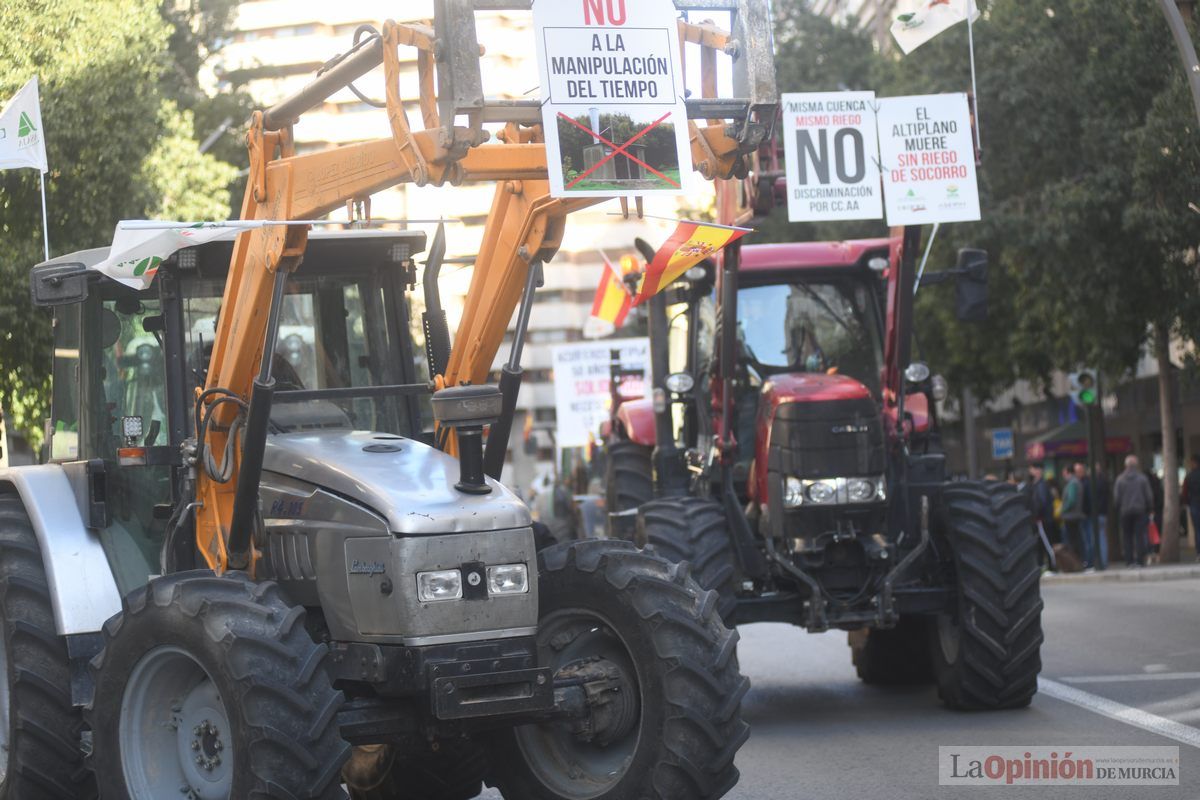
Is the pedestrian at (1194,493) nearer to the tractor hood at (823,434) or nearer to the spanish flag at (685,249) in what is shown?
the tractor hood at (823,434)

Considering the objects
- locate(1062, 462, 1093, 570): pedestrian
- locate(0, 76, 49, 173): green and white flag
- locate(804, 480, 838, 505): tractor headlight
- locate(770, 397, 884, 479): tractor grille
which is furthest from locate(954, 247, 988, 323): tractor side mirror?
locate(1062, 462, 1093, 570): pedestrian

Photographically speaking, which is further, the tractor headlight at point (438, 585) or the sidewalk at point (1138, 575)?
the sidewalk at point (1138, 575)

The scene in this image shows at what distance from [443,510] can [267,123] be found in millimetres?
1858

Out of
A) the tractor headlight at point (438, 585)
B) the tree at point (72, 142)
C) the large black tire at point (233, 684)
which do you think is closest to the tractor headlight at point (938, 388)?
the tractor headlight at point (438, 585)

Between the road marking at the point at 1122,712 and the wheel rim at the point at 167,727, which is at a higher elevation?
the wheel rim at the point at 167,727

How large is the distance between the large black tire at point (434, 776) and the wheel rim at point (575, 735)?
503mm

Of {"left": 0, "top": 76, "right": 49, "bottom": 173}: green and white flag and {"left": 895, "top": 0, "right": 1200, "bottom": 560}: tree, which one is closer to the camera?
{"left": 0, "top": 76, "right": 49, "bottom": 173}: green and white flag

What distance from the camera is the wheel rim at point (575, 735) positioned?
7156mm

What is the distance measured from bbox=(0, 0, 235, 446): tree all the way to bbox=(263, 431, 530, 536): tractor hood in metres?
9.10

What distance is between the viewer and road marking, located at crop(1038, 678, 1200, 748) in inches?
384

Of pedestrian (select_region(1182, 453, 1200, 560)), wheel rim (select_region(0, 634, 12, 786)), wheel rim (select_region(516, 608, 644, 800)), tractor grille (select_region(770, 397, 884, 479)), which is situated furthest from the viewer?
pedestrian (select_region(1182, 453, 1200, 560))

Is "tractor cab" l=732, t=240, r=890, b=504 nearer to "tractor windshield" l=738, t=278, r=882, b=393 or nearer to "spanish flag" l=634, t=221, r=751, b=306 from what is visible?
"tractor windshield" l=738, t=278, r=882, b=393

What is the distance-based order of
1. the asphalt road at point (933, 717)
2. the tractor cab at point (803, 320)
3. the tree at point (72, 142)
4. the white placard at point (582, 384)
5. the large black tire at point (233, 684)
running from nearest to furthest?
the large black tire at point (233, 684), the asphalt road at point (933, 717), the tractor cab at point (803, 320), the tree at point (72, 142), the white placard at point (582, 384)

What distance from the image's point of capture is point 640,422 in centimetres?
1518
